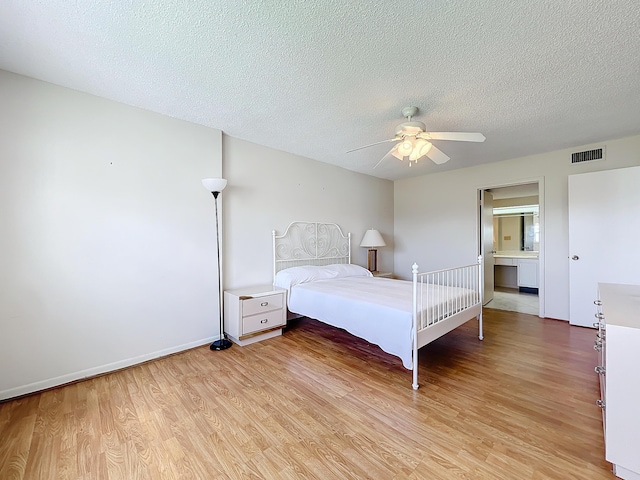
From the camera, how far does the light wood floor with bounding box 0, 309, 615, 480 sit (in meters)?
1.41

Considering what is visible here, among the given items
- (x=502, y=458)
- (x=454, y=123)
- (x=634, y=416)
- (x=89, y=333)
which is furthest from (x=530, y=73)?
(x=89, y=333)

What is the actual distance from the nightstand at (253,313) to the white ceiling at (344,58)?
194 centimetres

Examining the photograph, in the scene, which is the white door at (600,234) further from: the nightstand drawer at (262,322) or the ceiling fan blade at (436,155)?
the nightstand drawer at (262,322)

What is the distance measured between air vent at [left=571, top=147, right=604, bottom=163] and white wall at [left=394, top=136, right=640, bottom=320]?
0.06 metres

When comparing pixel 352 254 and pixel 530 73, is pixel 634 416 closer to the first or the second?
pixel 530 73

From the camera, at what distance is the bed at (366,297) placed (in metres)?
2.18

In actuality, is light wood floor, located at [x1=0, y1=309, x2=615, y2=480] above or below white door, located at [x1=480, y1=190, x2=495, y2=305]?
below

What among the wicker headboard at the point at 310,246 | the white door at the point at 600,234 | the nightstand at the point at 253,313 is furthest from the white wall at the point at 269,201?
the white door at the point at 600,234

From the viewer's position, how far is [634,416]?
126 centimetres

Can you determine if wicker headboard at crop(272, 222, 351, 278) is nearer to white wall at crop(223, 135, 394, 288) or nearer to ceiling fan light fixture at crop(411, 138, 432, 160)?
white wall at crop(223, 135, 394, 288)

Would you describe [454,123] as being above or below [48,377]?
above

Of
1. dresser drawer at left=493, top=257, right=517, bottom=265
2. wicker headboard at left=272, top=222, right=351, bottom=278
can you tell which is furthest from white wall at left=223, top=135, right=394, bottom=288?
dresser drawer at left=493, top=257, right=517, bottom=265

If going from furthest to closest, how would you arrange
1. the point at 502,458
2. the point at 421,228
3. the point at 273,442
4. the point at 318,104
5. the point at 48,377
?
1. the point at 421,228
2. the point at 318,104
3. the point at 48,377
4. the point at 273,442
5. the point at 502,458

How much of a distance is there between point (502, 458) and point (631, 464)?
0.53m
